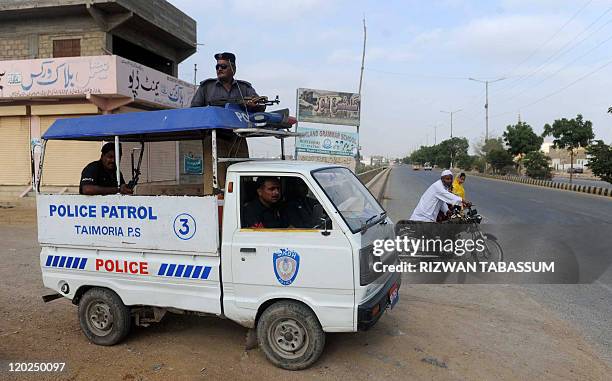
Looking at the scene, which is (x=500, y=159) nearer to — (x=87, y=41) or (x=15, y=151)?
(x=87, y=41)

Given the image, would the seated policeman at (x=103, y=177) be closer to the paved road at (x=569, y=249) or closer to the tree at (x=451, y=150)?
the paved road at (x=569, y=249)

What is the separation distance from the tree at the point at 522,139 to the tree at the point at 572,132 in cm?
1108

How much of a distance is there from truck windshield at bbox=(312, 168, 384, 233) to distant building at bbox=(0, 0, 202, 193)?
10.3 metres

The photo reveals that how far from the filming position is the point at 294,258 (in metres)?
3.58

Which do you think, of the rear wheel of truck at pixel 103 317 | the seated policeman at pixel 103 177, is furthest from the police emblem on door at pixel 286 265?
the seated policeman at pixel 103 177

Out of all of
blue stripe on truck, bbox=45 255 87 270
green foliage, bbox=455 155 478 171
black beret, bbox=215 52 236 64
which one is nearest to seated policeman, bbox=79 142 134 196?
blue stripe on truck, bbox=45 255 87 270

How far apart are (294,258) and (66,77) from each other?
46.5ft

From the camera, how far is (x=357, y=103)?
810 inches

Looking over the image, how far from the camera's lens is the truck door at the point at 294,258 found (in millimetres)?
3502

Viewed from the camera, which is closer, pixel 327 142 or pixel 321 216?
pixel 321 216

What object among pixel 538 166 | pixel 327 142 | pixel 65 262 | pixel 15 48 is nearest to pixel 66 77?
pixel 15 48

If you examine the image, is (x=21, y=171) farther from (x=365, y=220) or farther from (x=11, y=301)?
(x=365, y=220)

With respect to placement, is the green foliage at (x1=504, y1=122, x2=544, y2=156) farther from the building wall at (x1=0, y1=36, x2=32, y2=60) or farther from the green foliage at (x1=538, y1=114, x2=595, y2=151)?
the building wall at (x1=0, y1=36, x2=32, y2=60)

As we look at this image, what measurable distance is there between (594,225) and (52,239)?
1233 centimetres
